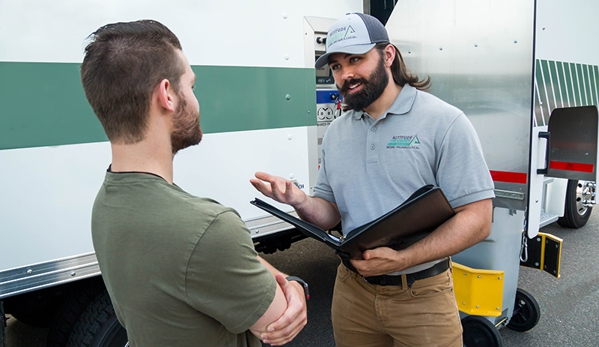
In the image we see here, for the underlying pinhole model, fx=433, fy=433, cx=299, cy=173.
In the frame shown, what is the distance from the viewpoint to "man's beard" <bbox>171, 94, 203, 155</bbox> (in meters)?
1.10

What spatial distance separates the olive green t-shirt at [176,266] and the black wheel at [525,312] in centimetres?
283

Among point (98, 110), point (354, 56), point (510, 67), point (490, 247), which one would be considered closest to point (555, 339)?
point (490, 247)

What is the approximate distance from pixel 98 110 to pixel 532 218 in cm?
255

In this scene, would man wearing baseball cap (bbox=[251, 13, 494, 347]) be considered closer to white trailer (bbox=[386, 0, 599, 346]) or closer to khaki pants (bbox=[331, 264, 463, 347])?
khaki pants (bbox=[331, 264, 463, 347])

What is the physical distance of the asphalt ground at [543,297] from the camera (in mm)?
3344

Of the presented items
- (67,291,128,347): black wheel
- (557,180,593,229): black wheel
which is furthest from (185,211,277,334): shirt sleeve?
(557,180,593,229): black wheel

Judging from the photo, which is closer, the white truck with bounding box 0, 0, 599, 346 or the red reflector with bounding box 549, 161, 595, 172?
the white truck with bounding box 0, 0, 599, 346

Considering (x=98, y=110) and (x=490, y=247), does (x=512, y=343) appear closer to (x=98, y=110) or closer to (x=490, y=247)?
(x=490, y=247)

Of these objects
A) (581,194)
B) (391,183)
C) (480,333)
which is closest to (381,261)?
(391,183)

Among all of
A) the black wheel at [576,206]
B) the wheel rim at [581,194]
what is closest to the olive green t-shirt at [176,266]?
the black wheel at [576,206]

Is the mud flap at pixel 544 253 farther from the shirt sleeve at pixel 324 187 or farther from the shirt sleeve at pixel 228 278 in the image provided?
the shirt sleeve at pixel 228 278

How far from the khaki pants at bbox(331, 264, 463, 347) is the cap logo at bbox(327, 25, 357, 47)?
40.5 inches

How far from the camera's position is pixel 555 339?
3.30 m

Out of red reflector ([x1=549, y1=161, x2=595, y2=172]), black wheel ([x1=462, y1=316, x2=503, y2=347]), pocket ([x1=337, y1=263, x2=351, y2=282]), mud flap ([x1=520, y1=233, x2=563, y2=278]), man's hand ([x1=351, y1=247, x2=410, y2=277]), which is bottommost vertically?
black wheel ([x1=462, y1=316, x2=503, y2=347])
